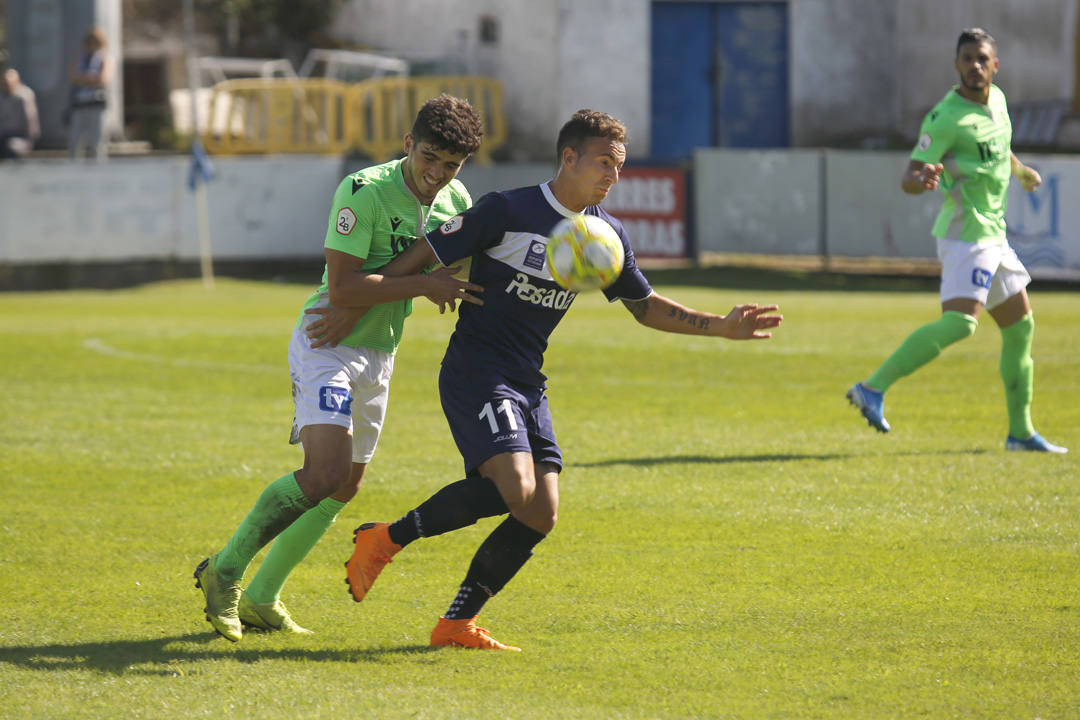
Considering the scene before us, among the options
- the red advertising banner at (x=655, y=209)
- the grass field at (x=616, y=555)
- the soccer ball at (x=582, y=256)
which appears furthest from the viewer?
the red advertising banner at (x=655, y=209)

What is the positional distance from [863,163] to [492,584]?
1727 centimetres

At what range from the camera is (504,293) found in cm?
560

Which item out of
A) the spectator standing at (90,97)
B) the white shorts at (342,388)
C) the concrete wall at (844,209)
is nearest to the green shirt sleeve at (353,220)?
the white shorts at (342,388)

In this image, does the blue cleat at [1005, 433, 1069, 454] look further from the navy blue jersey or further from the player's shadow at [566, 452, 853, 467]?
the navy blue jersey

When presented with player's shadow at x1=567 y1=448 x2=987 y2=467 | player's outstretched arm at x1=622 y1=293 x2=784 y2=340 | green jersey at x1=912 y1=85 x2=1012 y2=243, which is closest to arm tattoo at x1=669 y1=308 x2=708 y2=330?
player's outstretched arm at x1=622 y1=293 x2=784 y2=340

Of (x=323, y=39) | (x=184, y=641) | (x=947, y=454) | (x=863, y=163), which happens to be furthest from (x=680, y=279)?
(x=184, y=641)

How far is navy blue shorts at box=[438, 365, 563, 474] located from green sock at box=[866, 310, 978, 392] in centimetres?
420

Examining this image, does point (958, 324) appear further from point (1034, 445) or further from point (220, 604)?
point (220, 604)

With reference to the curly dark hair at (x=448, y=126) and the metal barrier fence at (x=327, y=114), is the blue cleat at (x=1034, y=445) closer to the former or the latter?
the curly dark hair at (x=448, y=126)

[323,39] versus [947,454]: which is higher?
[323,39]

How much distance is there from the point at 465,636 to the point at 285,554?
809 millimetres

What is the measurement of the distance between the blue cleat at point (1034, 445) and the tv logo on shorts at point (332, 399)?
538 centimetres

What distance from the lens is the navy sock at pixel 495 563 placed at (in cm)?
557

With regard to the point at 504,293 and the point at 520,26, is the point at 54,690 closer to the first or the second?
the point at 504,293
